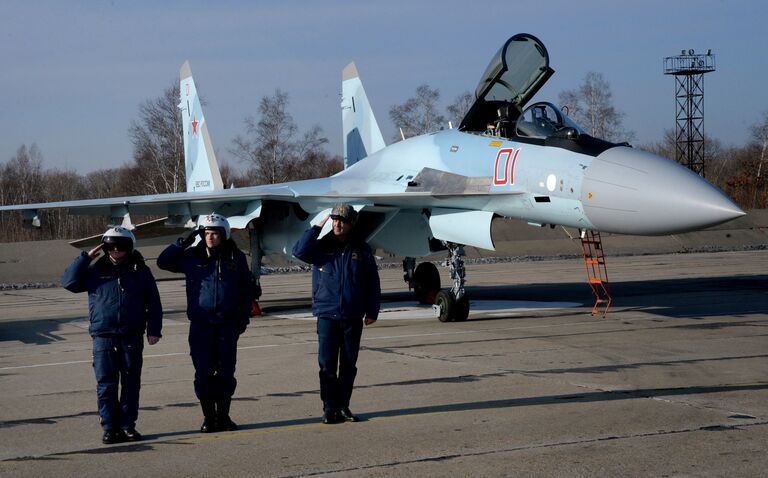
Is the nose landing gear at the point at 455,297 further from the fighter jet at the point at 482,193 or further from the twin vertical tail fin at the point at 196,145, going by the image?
the twin vertical tail fin at the point at 196,145

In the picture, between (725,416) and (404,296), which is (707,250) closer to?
(404,296)

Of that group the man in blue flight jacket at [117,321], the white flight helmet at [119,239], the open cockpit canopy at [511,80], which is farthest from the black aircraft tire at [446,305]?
the white flight helmet at [119,239]

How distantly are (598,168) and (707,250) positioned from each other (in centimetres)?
2759

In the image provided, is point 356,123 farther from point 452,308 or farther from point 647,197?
point 647,197

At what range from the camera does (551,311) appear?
15609 mm

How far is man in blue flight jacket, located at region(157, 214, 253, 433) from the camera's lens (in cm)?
704

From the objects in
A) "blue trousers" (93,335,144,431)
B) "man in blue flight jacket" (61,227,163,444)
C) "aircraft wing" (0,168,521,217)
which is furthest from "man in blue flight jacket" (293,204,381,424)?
"aircraft wing" (0,168,521,217)

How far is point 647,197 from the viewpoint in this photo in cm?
1120

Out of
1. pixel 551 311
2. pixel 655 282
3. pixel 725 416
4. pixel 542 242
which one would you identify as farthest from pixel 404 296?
pixel 542 242

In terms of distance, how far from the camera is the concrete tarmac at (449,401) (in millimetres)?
5895

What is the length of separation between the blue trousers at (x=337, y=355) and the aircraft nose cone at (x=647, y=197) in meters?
5.22

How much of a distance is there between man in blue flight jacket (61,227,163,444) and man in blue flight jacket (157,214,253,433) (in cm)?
28

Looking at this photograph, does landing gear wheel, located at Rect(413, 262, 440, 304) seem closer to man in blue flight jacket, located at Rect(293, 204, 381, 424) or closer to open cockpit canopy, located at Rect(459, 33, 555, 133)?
open cockpit canopy, located at Rect(459, 33, 555, 133)

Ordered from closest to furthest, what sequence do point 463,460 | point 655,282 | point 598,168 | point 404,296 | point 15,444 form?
point 463,460 → point 15,444 → point 598,168 → point 404,296 → point 655,282
